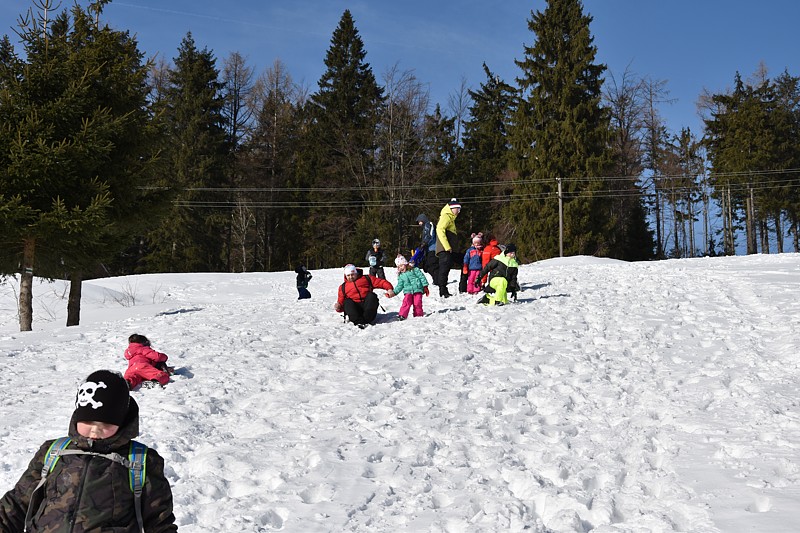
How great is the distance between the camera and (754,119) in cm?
4447

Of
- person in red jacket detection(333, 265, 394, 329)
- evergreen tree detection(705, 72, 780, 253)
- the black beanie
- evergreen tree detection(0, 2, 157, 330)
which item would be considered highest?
evergreen tree detection(705, 72, 780, 253)

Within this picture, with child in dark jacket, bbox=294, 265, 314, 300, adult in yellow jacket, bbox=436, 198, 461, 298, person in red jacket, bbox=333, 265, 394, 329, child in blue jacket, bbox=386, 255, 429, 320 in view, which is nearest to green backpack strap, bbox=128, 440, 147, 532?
person in red jacket, bbox=333, 265, 394, 329

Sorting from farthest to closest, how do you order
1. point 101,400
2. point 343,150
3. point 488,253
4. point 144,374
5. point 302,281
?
point 343,150 < point 302,281 < point 488,253 < point 144,374 < point 101,400

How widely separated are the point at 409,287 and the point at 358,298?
1034 mm

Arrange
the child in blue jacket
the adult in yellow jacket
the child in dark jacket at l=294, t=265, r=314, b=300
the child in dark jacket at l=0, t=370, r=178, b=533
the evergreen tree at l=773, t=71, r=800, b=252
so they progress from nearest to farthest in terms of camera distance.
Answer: the child in dark jacket at l=0, t=370, r=178, b=533 < the child in blue jacket < the adult in yellow jacket < the child in dark jacket at l=294, t=265, r=314, b=300 < the evergreen tree at l=773, t=71, r=800, b=252

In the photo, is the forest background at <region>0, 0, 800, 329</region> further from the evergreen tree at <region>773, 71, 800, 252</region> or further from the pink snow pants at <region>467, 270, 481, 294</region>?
the pink snow pants at <region>467, 270, 481, 294</region>

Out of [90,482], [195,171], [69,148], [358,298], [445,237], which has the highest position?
[195,171]

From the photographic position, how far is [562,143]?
39250mm

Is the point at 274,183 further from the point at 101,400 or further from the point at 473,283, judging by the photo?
the point at 101,400

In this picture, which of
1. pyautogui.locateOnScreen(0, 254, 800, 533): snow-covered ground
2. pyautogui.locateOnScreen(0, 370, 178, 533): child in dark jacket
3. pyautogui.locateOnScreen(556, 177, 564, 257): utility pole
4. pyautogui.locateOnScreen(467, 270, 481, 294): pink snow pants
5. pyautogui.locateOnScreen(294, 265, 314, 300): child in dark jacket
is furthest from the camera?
pyautogui.locateOnScreen(556, 177, 564, 257): utility pole

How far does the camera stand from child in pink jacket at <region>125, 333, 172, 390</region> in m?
7.49

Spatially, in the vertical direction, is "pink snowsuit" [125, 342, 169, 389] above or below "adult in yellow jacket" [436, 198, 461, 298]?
below

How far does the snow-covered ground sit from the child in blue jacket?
400 millimetres

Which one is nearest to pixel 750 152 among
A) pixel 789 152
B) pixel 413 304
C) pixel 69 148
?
pixel 789 152
